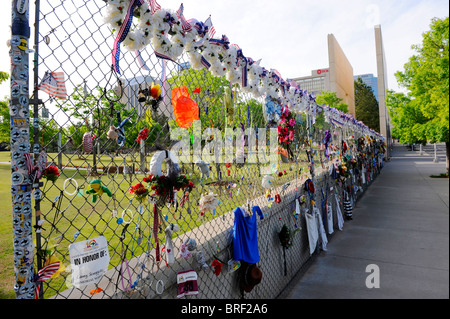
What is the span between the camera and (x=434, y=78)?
4199 mm

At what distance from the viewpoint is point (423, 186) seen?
956 centimetres

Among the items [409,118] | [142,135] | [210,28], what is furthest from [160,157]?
[409,118]

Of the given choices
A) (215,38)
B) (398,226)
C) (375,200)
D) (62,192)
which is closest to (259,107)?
(215,38)

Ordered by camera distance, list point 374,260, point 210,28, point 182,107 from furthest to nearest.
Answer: point 374,260 < point 210,28 < point 182,107

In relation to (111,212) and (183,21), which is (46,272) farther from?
(183,21)

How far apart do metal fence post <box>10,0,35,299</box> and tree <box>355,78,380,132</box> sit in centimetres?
4923

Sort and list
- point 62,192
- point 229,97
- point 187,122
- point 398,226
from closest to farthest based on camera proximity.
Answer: point 62,192 → point 187,122 → point 229,97 → point 398,226

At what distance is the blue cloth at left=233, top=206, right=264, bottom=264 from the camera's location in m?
2.39

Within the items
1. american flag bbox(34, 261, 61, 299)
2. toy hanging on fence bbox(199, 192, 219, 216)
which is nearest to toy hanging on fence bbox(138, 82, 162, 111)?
toy hanging on fence bbox(199, 192, 219, 216)

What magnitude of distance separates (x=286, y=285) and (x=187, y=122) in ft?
8.79

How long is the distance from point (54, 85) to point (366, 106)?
51694 mm

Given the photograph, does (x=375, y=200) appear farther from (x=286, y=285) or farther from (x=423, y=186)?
(x=286, y=285)

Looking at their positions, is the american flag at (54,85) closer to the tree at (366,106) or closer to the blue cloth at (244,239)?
the blue cloth at (244,239)

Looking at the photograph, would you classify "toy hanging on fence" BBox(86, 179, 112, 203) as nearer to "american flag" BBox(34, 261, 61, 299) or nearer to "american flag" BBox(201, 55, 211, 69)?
"american flag" BBox(34, 261, 61, 299)
